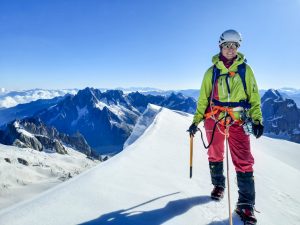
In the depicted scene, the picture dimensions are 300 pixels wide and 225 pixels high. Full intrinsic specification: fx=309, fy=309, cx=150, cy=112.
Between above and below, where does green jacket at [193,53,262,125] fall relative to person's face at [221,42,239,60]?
below

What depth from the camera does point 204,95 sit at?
6891 mm

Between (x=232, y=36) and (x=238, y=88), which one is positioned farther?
(x=232, y=36)

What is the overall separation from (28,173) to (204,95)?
439ft

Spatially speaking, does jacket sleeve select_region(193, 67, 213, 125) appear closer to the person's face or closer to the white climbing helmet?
the person's face

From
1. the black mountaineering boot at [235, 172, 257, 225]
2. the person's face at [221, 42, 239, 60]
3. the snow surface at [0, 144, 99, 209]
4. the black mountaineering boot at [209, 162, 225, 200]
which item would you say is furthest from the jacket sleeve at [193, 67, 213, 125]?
the snow surface at [0, 144, 99, 209]

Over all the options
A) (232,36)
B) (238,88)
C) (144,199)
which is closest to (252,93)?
(238,88)

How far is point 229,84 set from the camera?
6.43 meters

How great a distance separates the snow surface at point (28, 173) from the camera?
348ft

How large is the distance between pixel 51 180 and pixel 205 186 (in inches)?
4987

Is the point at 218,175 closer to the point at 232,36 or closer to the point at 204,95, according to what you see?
the point at 204,95

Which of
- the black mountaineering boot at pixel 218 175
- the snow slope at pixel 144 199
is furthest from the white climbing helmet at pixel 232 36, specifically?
the snow slope at pixel 144 199

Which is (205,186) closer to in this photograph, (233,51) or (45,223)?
(233,51)

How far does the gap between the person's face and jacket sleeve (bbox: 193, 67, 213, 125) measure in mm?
471

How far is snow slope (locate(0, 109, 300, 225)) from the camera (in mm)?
4516
